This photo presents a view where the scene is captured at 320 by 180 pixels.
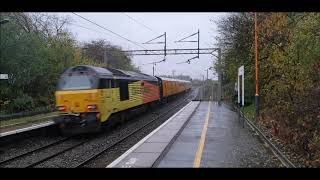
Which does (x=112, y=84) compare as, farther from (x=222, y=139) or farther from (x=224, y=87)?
(x=224, y=87)

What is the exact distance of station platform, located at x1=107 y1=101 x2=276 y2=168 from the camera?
11.9 metres

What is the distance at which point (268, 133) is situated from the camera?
17719 mm

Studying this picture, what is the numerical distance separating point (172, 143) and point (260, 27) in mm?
12224

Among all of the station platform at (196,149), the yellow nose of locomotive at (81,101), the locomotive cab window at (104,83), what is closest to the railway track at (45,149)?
the yellow nose of locomotive at (81,101)

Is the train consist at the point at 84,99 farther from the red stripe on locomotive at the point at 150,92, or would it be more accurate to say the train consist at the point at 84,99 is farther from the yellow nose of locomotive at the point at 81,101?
the red stripe on locomotive at the point at 150,92

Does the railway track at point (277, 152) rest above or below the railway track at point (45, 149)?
above

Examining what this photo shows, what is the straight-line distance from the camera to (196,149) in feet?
45.8

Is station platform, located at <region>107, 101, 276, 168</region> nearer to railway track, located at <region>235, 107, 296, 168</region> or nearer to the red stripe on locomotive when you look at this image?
railway track, located at <region>235, 107, 296, 168</region>

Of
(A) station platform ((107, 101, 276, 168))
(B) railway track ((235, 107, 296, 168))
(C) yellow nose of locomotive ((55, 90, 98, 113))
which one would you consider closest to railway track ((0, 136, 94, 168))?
(C) yellow nose of locomotive ((55, 90, 98, 113))

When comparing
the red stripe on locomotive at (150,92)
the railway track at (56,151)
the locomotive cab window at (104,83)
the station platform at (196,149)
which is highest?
the locomotive cab window at (104,83)

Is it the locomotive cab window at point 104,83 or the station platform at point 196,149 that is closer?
the station platform at point 196,149

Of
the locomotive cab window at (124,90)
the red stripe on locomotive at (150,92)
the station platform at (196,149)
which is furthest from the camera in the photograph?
the red stripe on locomotive at (150,92)

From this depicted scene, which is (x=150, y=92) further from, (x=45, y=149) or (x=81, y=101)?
(x=45, y=149)

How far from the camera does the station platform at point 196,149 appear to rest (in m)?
11.9
